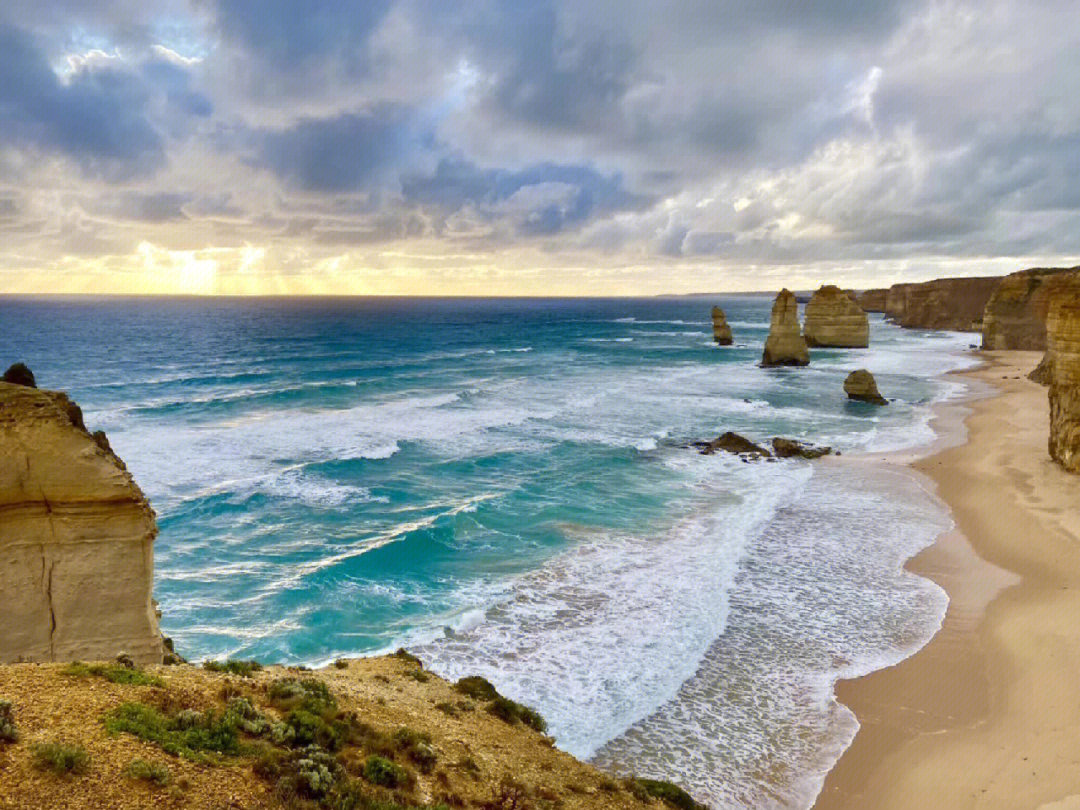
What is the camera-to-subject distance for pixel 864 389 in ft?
165

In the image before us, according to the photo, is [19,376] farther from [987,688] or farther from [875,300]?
[875,300]

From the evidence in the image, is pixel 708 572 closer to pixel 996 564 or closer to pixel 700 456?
pixel 996 564

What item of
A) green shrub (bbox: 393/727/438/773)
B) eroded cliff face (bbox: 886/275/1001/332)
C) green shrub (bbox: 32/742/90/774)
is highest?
eroded cliff face (bbox: 886/275/1001/332)

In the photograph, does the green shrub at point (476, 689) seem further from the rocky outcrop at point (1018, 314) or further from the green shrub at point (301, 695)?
the rocky outcrop at point (1018, 314)

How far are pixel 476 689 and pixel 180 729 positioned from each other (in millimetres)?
5276

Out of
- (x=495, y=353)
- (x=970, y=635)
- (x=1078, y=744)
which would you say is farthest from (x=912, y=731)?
(x=495, y=353)

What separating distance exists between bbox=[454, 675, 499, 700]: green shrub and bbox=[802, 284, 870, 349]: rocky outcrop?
82318 millimetres

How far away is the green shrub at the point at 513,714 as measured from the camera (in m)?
11.5

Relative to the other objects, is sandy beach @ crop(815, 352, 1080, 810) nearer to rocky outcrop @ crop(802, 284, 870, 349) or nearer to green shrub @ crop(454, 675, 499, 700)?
green shrub @ crop(454, 675, 499, 700)

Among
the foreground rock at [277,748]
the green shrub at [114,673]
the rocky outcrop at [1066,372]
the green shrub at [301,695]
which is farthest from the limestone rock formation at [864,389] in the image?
the green shrub at [114,673]

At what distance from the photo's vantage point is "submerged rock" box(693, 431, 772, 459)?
3547 cm

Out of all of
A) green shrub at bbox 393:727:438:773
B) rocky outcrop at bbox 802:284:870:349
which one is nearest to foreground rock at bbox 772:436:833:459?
green shrub at bbox 393:727:438:773

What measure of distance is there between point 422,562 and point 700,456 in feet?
58.1

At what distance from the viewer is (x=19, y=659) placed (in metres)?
9.98
